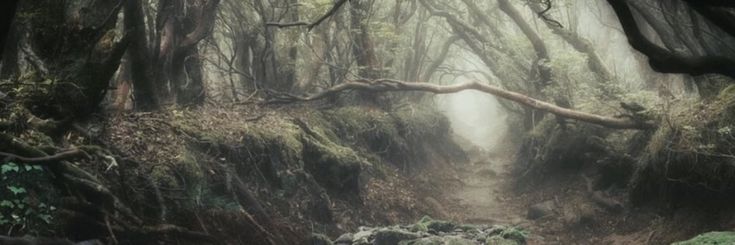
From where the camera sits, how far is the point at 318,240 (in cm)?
1005

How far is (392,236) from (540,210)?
5.77m

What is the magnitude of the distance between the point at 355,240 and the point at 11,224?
6.28 meters

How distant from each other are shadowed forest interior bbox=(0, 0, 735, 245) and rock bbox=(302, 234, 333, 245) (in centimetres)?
4

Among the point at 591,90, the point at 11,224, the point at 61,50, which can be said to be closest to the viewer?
the point at 11,224

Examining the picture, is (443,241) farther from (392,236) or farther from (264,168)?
(264,168)

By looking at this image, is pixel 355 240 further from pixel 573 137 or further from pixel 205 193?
pixel 573 137

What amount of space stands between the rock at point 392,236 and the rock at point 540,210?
5225 mm

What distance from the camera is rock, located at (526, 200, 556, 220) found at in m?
14.4

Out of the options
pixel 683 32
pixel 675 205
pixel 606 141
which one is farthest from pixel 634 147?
pixel 683 32

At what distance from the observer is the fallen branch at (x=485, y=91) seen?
13086mm

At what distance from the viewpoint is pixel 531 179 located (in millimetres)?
17719

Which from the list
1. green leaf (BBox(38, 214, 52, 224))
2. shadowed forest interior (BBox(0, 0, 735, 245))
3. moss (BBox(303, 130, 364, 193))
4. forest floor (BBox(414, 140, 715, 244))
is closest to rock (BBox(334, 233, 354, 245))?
shadowed forest interior (BBox(0, 0, 735, 245))

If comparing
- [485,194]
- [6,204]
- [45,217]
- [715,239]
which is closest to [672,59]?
[715,239]

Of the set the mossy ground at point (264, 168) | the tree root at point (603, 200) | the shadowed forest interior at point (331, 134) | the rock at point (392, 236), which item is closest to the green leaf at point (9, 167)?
the shadowed forest interior at point (331, 134)
